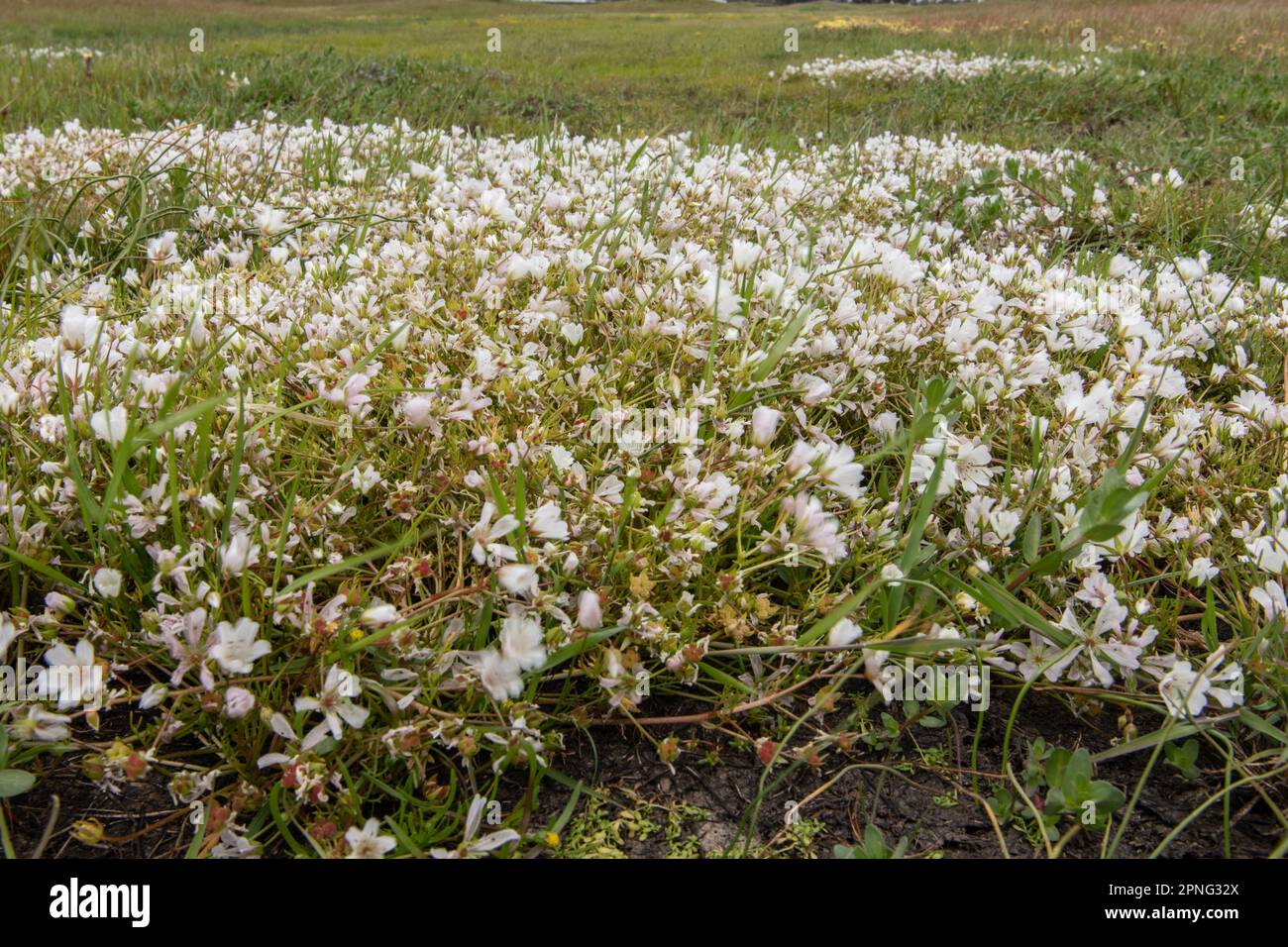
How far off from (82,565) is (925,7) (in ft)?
124

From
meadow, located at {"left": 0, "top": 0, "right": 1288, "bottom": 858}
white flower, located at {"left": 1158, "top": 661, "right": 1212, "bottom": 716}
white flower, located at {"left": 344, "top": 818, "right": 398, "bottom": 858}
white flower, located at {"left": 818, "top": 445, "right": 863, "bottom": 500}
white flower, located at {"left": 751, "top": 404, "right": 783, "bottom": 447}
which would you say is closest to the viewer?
white flower, located at {"left": 344, "top": 818, "right": 398, "bottom": 858}

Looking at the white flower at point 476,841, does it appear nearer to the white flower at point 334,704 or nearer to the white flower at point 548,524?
the white flower at point 334,704

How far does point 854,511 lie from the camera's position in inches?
97.3

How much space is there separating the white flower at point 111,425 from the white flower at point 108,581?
1.21ft

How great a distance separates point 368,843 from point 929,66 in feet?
48.2

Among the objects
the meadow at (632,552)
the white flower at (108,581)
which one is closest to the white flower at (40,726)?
the meadow at (632,552)

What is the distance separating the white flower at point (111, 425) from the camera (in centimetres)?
211

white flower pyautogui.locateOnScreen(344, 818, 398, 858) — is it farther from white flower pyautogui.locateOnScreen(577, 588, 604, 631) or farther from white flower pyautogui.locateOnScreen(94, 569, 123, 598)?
white flower pyautogui.locateOnScreen(94, 569, 123, 598)

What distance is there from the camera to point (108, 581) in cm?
193

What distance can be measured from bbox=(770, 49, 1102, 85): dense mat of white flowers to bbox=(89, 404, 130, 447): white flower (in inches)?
504

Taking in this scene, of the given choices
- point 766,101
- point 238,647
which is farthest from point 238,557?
point 766,101

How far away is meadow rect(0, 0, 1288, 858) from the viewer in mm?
1911

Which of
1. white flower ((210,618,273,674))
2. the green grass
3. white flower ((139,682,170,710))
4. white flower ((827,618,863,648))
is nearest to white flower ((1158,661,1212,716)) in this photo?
white flower ((827,618,863,648))

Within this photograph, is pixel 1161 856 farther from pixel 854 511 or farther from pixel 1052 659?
pixel 854 511
